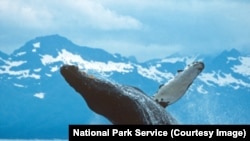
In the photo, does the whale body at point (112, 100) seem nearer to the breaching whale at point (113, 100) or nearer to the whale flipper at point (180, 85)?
the breaching whale at point (113, 100)

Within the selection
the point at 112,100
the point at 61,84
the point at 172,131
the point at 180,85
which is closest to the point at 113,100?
the point at 112,100

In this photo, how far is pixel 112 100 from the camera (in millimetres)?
3312

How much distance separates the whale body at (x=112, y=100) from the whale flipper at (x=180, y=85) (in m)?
0.49

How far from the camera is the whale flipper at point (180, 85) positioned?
152 inches

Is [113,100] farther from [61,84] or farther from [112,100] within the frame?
[61,84]

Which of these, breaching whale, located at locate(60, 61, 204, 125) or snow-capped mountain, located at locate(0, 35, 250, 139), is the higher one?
snow-capped mountain, located at locate(0, 35, 250, 139)

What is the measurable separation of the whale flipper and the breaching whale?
18.9 inches

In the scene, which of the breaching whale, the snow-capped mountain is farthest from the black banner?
the snow-capped mountain

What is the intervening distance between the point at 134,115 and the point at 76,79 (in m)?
0.34

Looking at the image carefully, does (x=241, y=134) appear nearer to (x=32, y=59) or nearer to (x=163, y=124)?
(x=163, y=124)

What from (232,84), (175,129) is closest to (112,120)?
(175,129)

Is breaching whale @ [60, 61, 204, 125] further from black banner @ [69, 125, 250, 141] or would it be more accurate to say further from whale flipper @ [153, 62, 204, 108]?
whale flipper @ [153, 62, 204, 108]

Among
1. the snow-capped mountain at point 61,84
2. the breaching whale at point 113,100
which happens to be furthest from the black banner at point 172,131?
the snow-capped mountain at point 61,84

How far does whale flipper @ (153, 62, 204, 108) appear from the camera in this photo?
3.87 meters
